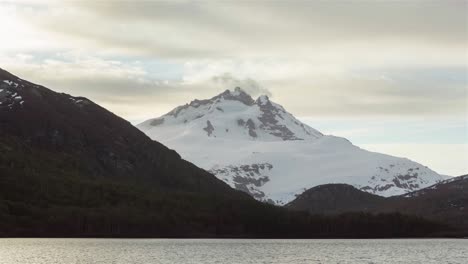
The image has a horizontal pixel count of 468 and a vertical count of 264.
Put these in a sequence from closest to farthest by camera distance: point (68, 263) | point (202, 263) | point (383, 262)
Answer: point (68, 263) → point (202, 263) → point (383, 262)

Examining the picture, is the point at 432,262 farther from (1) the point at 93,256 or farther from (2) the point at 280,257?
(1) the point at 93,256

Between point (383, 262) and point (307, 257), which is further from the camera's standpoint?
point (307, 257)

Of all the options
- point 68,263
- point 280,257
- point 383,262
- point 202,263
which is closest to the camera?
point 68,263

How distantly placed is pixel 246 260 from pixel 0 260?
52.0 metres

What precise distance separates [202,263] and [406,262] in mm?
45452

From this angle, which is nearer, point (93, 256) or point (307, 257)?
point (93, 256)

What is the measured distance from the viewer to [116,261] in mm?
157250

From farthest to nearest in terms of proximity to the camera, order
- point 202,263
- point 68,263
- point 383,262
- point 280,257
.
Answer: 1. point 280,257
2. point 383,262
3. point 202,263
4. point 68,263

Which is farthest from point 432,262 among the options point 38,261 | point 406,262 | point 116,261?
point 38,261

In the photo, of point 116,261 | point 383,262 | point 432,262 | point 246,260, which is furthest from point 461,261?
point 116,261

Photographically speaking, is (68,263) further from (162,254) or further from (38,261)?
(162,254)

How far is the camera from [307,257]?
184250 millimetres

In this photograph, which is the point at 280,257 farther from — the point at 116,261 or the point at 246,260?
the point at 116,261

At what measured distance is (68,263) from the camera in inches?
5910
